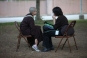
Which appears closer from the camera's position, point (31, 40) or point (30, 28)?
point (30, 28)

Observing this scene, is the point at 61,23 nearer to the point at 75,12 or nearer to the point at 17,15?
the point at 17,15

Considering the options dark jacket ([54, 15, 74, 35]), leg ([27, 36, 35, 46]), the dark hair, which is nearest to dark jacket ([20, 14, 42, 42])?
leg ([27, 36, 35, 46])

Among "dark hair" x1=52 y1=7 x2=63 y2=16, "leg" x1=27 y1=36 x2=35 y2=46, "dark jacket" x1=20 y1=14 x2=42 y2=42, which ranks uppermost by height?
"dark hair" x1=52 y1=7 x2=63 y2=16

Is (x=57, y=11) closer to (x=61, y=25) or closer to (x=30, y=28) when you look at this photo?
(x=61, y=25)

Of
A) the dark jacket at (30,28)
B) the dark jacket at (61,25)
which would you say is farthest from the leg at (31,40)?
the dark jacket at (61,25)

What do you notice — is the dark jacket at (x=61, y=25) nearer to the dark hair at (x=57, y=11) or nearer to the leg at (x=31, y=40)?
the dark hair at (x=57, y=11)

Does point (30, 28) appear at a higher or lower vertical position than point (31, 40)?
higher

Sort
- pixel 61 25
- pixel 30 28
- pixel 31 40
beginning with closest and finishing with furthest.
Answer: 1. pixel 61 25
2. pixel 30 28
3. pixel 31 40

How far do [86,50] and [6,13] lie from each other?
20.0m

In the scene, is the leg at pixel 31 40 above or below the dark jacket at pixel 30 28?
below

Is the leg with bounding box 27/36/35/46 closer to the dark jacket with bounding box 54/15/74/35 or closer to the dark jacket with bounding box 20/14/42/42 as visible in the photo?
the dark jacket with bounding box 20/14/42/42

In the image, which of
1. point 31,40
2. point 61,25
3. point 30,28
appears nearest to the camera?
point 61,25

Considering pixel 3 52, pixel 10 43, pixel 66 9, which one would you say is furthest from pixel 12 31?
pixel 66 9

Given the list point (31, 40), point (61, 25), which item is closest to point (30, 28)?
point (31, 40)
